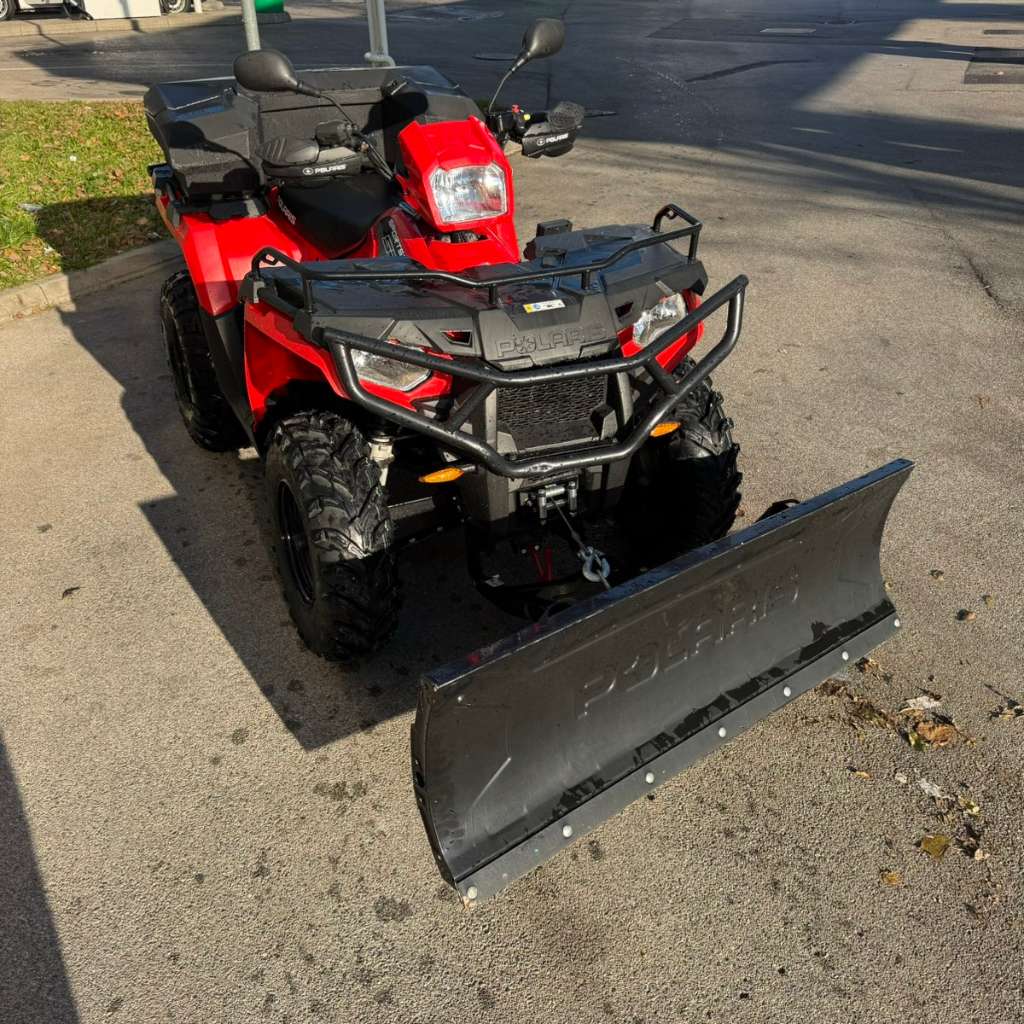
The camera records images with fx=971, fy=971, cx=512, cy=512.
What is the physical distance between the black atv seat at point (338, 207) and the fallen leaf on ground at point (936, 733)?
2.60 meters

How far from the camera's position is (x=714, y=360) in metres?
2.83

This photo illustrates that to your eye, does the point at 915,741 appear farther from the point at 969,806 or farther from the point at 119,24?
the point at 119,24

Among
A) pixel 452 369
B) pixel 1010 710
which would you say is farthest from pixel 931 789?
pixel 452 369

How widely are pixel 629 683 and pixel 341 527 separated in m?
0.92

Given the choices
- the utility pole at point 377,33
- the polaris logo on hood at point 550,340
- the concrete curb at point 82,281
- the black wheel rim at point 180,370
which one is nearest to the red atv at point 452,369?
the polaris logo on hood at point 550,340

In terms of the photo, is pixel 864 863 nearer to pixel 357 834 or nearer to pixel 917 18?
pixel 357 834

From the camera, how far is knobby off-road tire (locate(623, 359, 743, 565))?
316 cm

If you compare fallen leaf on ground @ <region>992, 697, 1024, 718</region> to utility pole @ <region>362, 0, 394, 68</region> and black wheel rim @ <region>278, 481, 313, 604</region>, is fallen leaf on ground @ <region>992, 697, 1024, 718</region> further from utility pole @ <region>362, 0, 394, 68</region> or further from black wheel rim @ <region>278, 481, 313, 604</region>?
utility pole @ <region>362, 0, 394, 68</region>

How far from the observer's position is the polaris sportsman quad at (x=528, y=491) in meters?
2.42

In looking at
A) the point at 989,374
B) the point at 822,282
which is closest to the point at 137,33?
the point at 822,282

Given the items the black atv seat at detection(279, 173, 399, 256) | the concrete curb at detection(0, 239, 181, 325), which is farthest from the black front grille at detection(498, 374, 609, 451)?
the concrete curb at detection(0, 239, 181, 325)

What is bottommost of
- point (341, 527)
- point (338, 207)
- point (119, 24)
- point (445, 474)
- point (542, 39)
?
point (119, 24)

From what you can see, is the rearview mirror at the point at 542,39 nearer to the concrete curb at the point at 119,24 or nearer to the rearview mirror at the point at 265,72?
the rearview mirror at the point at 265,72

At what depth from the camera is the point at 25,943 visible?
242 centimetres
